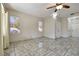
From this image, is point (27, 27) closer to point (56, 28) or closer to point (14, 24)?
point (14, 24)

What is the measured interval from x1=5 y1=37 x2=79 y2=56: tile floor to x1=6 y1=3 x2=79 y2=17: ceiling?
0.41 meters

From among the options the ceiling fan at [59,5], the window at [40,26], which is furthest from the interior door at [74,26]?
the window at [40,26]

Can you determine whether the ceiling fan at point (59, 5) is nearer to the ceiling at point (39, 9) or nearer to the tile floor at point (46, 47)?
the ceiling at point (39, 9)

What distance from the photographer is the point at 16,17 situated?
5.29ft

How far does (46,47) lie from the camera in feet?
5.33

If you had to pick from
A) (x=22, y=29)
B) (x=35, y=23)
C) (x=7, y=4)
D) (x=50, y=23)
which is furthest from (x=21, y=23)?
(x=50, y=23)

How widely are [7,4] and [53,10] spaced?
741 mm

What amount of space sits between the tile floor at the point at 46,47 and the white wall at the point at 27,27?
86mm

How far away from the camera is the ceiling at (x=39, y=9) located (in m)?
1.58

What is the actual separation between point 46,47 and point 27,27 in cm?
45

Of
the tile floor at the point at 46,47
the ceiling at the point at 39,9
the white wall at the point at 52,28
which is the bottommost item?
the tile floor at the point at 46,47

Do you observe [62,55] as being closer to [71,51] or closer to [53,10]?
[71,51]

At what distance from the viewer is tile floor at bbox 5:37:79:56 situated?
1605 mm

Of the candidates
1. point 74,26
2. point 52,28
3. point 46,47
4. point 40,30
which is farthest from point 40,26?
point 74,26
